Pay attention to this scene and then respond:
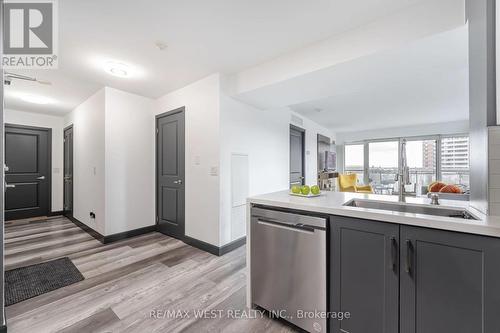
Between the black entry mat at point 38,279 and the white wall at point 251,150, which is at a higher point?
the white wall at point 251,150

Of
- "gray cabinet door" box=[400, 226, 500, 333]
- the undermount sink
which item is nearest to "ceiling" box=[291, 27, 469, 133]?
the undermount sink

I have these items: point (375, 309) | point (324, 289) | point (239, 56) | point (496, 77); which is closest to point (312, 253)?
point (324, 289)

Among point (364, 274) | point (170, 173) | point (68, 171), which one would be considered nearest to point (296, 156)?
point (170, 173)

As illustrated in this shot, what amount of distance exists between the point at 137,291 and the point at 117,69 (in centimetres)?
254

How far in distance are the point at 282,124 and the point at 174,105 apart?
6.88 ft

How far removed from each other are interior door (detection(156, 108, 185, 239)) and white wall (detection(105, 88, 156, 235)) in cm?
17

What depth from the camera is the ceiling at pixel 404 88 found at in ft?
6.04

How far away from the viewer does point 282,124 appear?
14.3 ft

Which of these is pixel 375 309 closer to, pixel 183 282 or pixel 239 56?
pixel 183 282

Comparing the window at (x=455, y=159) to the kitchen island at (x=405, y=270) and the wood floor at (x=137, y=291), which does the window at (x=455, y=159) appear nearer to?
the kitchen island at (x=405, y=270)

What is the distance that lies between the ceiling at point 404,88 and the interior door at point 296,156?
0.52 metres

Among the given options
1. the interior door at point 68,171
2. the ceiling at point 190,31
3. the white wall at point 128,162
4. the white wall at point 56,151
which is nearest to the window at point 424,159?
the ceiling at point 190,31

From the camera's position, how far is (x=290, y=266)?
154 centimetres

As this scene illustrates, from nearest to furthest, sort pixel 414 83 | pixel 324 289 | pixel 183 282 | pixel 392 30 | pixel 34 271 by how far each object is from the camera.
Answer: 1. pixel 324 289
2. pixel 392 30
3. pixel 183 282
4. pixel 34 271
5. pixel 414 83
